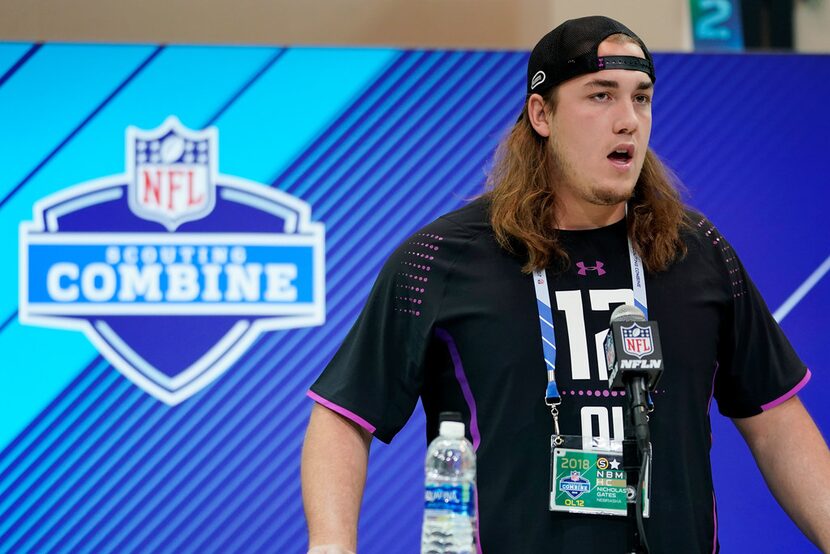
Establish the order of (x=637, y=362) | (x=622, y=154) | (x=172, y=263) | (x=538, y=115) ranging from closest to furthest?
(x=637, y=362) → (x=622, y=154) → (x=538, y=115) → (x=172, y=263)

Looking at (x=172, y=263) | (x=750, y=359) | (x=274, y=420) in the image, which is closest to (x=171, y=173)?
(x=172, y=263)

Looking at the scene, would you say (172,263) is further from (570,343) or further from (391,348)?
(570,343)

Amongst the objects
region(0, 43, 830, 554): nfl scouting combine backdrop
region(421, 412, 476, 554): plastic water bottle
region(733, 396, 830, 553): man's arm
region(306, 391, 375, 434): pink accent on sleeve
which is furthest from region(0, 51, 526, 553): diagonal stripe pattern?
region(421, 412, 476, 554): plastic water bottle

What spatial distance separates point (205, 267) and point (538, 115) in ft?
4.58

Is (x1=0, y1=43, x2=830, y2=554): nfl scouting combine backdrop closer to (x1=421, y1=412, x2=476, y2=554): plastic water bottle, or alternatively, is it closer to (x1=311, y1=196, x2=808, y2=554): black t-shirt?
(x1=311, y1=196, x2=808, y2=554): black t-shirt

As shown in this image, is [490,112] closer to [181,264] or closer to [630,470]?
[181,264]

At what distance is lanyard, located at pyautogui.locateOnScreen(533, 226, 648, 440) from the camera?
1764mm

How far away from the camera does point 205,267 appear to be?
3.14 m

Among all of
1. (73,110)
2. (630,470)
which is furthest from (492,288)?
(73,110)

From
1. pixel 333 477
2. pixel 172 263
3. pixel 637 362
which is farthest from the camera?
pixel 172 263

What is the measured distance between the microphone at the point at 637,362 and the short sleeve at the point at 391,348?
498 mm

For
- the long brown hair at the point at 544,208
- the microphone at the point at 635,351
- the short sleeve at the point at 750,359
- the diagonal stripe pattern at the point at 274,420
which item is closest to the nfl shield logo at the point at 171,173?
the diagonal stripe pattern at the point at 274,420

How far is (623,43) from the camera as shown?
192 cm

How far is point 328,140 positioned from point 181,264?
0.56m
